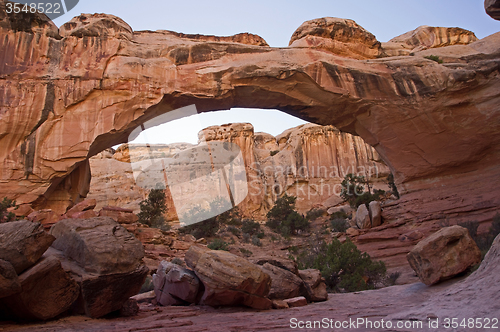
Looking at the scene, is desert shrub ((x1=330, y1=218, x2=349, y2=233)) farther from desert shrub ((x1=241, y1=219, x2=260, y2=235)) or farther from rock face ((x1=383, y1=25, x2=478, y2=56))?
rock face ((x1=383, y1=25, x2=478, y2=56))

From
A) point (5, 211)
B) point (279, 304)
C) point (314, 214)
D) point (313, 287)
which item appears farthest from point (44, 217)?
point (314, 214)

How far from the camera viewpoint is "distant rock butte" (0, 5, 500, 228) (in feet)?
32.8

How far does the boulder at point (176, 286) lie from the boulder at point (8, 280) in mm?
2379

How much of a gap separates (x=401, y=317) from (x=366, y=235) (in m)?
9.87

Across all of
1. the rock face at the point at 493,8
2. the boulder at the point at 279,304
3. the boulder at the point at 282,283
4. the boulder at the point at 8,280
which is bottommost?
the boulder at the point at 279,304

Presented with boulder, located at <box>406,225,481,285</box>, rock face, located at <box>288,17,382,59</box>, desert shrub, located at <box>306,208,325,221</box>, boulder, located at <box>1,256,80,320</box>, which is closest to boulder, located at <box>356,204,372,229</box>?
rock face, located at <box>288,17,382,59</box>

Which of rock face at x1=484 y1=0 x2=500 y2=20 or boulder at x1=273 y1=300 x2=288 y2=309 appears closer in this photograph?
rock face at x1=484 y1=0 x2=500 y2=20

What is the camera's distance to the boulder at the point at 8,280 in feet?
10.6

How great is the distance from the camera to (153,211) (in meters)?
20.0

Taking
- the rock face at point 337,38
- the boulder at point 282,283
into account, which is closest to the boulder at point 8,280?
the boulder at point 282,283

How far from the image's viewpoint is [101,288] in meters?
4.07

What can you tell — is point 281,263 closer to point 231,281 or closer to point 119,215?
point 231,281

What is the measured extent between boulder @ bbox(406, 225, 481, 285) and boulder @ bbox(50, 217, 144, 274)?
5.01 meters

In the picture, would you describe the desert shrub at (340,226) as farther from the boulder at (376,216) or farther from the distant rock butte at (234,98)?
the distant rock butte at (234,98)
